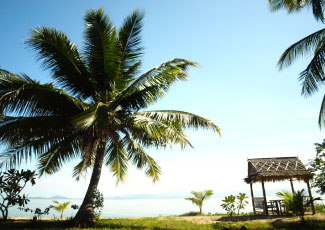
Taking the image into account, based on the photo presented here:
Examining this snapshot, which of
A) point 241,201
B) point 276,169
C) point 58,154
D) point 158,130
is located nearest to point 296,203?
point 241,201

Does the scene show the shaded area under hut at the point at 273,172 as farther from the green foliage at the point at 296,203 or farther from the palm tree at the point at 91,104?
the palm tree at the point at 91,104

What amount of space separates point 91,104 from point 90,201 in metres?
3.76

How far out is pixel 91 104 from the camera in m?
9.34

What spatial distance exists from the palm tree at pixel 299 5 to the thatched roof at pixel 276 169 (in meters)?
8.46

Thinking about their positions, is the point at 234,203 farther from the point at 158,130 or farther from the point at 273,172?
the point at 158,130

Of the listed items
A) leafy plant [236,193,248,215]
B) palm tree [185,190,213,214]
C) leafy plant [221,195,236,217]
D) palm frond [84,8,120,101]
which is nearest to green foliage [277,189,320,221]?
leafy plant [236,193,248,215]

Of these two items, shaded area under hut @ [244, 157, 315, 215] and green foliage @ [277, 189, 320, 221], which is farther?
shaded area under hut @ [244, 157, 315, 215]

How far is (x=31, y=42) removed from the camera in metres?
8.29

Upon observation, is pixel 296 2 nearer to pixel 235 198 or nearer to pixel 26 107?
pixel 235 198

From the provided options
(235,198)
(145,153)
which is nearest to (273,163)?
(235,198)

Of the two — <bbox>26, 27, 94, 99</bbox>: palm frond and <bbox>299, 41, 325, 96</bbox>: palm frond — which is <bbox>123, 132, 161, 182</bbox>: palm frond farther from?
<bbox>299, 41, 325, 96</bbox>: palm frond

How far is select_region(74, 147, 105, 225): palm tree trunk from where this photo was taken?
27.7 feet

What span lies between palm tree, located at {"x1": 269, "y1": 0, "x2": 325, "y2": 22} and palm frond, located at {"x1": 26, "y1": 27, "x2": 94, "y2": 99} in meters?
9.01

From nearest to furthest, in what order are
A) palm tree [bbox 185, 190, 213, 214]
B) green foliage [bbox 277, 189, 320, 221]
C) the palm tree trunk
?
1. the palm tree trunk
2. green foliage [bbox 277, 189, 320, 221]
3. palm tree [bbox 185, 190, 213, 214]
